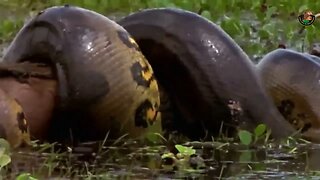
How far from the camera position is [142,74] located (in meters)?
5.49

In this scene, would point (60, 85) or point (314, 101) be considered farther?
point (314, 101)

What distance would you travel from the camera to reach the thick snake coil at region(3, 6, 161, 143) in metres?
5.36

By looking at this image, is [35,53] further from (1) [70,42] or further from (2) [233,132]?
(2) [233,132]

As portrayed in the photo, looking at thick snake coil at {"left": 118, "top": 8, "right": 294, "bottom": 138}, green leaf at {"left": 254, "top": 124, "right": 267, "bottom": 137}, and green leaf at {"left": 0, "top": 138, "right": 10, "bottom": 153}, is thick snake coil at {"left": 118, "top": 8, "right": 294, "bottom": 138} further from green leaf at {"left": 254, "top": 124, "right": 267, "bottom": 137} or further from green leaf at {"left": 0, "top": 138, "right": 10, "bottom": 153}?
green leaf at {"left": 0, "top": 138, "right": 10, "bottom": 153}

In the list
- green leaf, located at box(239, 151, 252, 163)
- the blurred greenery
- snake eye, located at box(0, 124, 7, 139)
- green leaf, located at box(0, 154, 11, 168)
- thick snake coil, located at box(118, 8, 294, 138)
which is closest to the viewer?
green leaf, located at box(0, 154, 11, 168)

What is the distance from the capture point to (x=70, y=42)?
5.44m

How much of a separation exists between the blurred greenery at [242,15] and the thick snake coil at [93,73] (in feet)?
9.13

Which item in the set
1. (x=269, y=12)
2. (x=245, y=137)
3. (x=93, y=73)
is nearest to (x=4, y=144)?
(x=93, y=73)

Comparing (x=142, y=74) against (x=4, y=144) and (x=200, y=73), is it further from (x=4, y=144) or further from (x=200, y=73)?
(x=4, y=144)

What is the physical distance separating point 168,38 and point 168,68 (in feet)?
0.53

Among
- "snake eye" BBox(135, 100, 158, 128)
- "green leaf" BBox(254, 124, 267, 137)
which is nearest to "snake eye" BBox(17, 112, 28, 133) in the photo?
"snake eye" BBox(135, 100, 158, 128)

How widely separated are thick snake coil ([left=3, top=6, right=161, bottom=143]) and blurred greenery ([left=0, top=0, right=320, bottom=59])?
2784mm

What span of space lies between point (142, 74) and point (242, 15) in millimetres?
5455

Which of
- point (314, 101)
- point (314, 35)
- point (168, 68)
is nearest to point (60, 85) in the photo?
point (168, 68)
